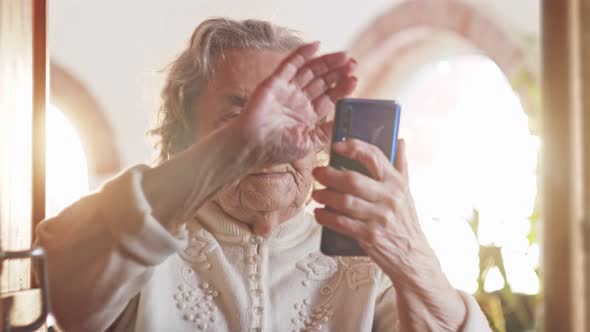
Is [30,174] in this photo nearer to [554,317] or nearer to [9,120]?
[9,120]

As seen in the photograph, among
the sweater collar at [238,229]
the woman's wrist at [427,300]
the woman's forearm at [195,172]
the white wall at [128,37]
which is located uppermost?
the white wall at [128,37]

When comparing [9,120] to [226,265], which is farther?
[226,265]

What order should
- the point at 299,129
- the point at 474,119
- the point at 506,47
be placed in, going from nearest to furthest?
the point at 299,129, the point at 506,47, the point at 474,119

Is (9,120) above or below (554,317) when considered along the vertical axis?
above

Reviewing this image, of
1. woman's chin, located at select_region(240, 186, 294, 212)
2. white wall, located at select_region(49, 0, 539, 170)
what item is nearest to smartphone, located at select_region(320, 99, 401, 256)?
woman's chin, located at select_region(240, 186, 294, 212)

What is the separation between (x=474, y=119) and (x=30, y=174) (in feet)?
9.78

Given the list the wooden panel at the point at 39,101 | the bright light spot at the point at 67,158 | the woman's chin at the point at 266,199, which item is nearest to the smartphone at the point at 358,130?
the woman's chin at the point at 266,199

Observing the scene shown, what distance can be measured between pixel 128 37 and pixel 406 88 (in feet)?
3.95

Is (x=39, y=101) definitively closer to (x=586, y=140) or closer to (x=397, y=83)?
(x=586, y=140)

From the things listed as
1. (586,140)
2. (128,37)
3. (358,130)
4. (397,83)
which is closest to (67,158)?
(128,37)

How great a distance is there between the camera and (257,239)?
81cm

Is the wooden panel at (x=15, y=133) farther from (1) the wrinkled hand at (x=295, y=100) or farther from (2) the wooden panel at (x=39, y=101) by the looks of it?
(1) the wrinkled hand at (x=295, y=100)

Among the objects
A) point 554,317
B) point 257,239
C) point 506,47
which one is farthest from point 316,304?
point 506,47

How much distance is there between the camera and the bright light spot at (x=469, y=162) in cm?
234
